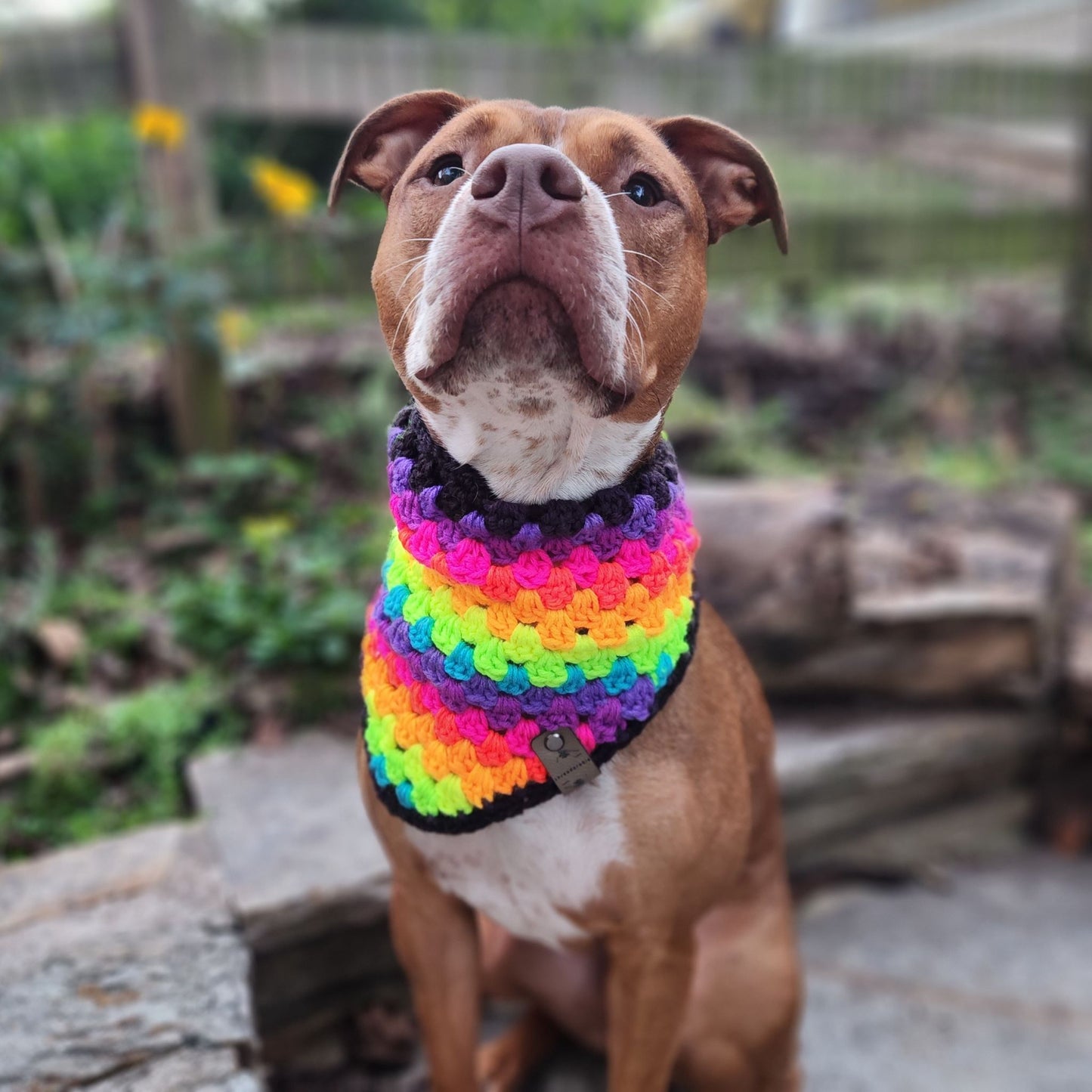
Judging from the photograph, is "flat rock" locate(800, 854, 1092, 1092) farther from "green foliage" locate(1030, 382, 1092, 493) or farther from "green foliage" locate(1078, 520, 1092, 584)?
"green foliage" locate(1030, 382, 1092, 493)

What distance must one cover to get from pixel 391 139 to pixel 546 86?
2.58 meters

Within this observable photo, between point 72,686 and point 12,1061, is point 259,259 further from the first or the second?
point 12,1061

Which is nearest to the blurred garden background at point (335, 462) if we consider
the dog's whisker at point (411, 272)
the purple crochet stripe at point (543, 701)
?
the purple crochet stripe at point (543, 701)

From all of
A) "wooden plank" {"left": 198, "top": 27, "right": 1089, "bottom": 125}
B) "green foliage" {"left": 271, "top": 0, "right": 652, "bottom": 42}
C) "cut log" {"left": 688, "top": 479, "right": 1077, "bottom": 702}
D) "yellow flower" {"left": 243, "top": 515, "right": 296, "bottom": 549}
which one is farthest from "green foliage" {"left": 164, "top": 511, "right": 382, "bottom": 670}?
"green foliage" {"left": 271, "top": 0, "right": 652, "bottom": 42}

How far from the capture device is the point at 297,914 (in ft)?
6.85

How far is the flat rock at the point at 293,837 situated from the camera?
2090mm

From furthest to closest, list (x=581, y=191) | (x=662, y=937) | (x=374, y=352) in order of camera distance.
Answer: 1. (x=374, y=352)
2. (x=662, y=937)
3. (x=581, y=191)

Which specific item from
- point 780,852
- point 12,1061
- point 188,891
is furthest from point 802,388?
point 12,1061

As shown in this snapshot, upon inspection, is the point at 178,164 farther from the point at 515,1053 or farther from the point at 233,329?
the point at 515,1053

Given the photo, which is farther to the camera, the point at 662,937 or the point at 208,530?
the point at 208,530

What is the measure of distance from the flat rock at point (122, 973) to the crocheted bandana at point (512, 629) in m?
0.58

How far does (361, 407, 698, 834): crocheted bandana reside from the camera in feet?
4.66

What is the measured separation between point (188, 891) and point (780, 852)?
47.9 inches

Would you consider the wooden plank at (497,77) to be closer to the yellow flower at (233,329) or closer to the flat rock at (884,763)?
the yellow flower at (233,329)
